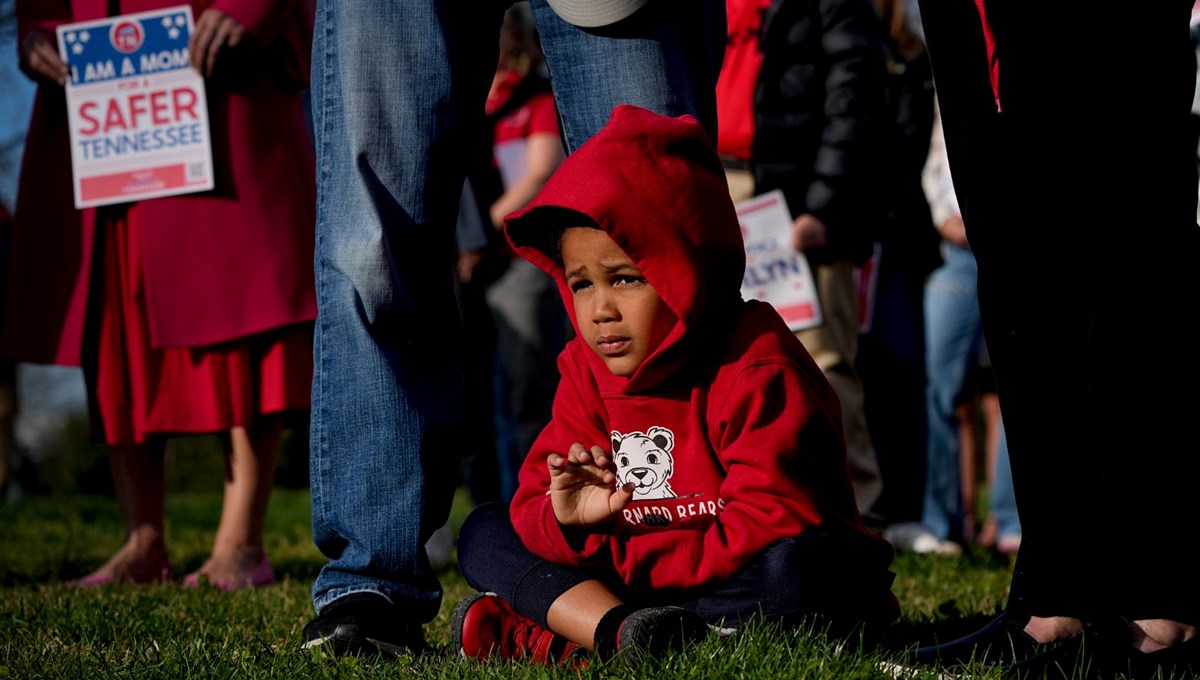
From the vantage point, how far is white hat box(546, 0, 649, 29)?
2.62 meters

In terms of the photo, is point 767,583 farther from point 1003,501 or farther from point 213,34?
point 1003,501

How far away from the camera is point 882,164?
5188 mm

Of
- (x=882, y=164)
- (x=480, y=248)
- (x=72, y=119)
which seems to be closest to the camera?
(x=72, y=119)

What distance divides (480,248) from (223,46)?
1860 millimetres

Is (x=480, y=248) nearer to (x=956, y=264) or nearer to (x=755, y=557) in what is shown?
(x=956, y=264)

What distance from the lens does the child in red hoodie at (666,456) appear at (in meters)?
2.31

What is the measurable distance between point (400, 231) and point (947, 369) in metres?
4.53

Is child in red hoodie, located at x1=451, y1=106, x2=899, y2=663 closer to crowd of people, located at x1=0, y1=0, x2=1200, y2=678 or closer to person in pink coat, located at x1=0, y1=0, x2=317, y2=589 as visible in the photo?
crowd of people, located at x1=0, y1=0, x2=1200, y2=678

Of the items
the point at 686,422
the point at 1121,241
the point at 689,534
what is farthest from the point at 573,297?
the point at 1121,241

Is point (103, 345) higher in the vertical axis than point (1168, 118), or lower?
lower

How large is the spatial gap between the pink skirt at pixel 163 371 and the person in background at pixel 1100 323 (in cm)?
266

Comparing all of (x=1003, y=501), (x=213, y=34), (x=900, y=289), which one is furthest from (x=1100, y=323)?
(x=1003, y=501)

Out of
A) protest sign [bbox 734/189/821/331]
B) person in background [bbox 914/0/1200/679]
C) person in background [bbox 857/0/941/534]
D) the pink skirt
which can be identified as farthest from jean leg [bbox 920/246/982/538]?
person in background [bbox 914/0/1200/679]

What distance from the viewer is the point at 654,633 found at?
86.3 inches
